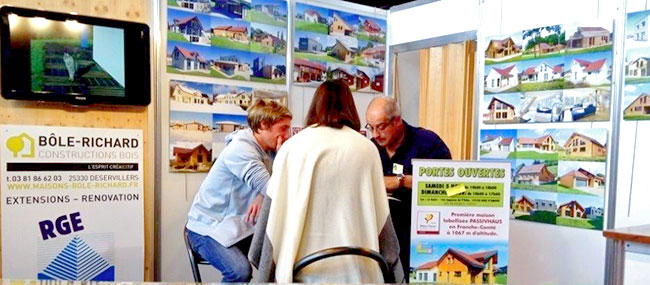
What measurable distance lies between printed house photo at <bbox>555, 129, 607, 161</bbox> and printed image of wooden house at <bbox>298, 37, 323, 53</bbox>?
71.3 inches

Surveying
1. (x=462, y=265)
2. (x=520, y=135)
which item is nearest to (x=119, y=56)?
(x=462, y=265)

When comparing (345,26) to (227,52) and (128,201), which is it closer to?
(227,52)

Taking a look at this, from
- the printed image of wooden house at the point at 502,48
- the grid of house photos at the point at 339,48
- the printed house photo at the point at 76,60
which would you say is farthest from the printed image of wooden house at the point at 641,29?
the printed house photo at the point at 76,60

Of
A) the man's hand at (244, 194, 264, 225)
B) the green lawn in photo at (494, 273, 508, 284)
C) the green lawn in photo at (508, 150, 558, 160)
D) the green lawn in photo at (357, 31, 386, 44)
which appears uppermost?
the green lawn in photo at (357, 31, 386, 44)

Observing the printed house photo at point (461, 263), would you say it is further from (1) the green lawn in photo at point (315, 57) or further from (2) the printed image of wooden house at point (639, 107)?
(1) the green lawn in photo at point (315, 57)

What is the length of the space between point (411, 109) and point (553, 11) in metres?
1.91

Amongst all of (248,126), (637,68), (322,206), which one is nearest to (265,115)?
(248,126)

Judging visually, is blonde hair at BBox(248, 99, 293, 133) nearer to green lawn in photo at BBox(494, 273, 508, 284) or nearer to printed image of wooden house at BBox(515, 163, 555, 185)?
green lawn in photo at BBox(494, 273, 508, 284)

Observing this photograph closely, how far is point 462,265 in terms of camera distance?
6.73ft

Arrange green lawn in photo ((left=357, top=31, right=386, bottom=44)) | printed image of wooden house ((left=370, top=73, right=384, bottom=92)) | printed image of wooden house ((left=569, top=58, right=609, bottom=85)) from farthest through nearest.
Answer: printed image of wooden house ((left=370, top=73, right=384, bottom=92))
green lawn in photo ((left=357, top=31, right=386, bottom=44))
printed image of wooden house ((left=569, top=58, right=609, bottom=85))

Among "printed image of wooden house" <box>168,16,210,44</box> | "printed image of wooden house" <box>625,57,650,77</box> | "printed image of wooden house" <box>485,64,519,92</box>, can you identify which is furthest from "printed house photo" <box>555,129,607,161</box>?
"printed image of wooden house" <box>168,16,210,44</box>

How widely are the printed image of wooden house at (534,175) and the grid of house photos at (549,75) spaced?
0.30 metres

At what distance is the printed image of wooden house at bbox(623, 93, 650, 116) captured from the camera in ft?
8.43

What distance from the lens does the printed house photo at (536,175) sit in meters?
3.02
